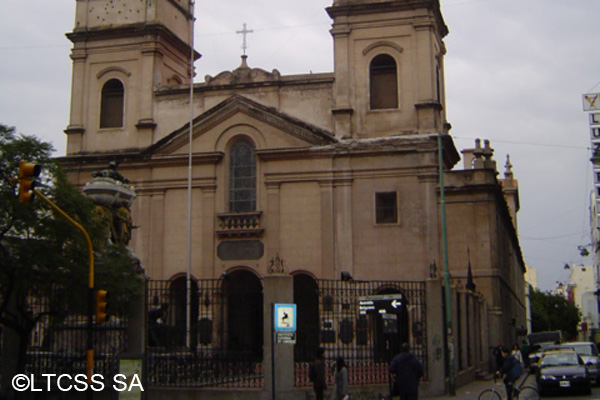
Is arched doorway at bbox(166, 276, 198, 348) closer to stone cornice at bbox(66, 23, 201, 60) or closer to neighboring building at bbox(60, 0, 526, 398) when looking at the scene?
neighboring building at bbox(60, 0, 526, 398)

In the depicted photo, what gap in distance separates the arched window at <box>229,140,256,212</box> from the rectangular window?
19.2ft

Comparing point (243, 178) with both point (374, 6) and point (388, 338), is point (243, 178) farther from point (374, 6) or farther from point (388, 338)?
point (388, 338)

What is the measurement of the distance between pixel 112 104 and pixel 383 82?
13.9 metres

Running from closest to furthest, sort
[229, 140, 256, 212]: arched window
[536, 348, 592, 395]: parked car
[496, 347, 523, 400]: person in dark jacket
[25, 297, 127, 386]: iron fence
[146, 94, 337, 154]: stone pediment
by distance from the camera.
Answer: [496, 347, 523, 400]: person in dark jacket < [25, 297, 127, 386]: iron fence < [536, 348, 592, 395]: parked car < [146, 94, 337, 154]: stone pediment < [229, 140, 256, 212]: arched window

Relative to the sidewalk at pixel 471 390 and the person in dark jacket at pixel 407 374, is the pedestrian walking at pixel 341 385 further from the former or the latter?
the sidewalk at pixel 471 390

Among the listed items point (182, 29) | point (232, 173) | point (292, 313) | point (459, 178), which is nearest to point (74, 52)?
point (182, 29)

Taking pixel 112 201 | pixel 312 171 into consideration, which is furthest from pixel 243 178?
pixel 112 201

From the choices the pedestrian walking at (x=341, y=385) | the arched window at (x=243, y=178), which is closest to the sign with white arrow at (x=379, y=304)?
the pedestrian walking at (x=341, y=385)

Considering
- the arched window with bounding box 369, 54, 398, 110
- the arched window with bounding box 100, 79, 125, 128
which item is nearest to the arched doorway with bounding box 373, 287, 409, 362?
the arched window with bounding box 369, 54, 398, 110

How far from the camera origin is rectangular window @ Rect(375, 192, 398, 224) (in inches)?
1447

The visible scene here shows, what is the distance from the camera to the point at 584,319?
120500 millimetres

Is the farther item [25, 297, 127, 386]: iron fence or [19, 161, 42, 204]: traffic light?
[25, 297, 127, 386]: iron fence

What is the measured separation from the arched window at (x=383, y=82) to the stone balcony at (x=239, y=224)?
7586 millimetres

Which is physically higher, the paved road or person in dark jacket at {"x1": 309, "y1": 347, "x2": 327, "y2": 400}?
person in dark jacket at {"x1": 309, "y1": 347, "x2": 327, "y2": 400}
